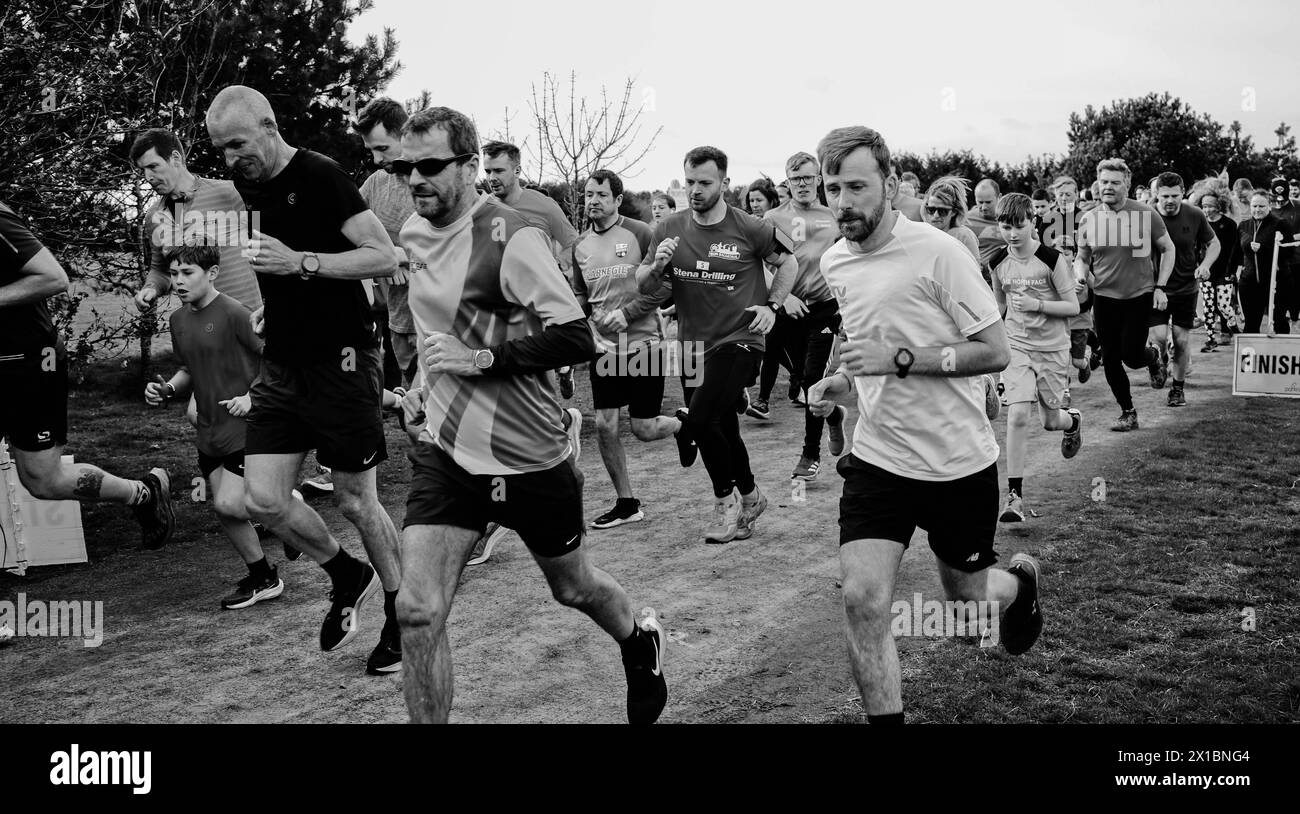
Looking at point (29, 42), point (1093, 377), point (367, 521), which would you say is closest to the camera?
point (367, 521)

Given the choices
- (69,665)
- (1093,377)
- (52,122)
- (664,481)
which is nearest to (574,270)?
(664,481)

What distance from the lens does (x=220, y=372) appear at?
626cm

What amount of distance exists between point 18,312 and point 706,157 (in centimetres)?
422

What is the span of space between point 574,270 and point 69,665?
475 centimetres

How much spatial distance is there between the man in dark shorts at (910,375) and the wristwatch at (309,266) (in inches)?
85.4

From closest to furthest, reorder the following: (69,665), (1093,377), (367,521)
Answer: (367,521) → (69,665) → (1093,377)

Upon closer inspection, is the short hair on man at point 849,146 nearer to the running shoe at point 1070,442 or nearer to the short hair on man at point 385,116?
the short hair on man at point 385,116

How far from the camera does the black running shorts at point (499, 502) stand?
12.6 feet

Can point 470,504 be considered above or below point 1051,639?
above

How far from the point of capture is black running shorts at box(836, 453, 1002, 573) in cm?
395

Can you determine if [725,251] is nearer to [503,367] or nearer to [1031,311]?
[1031,311]

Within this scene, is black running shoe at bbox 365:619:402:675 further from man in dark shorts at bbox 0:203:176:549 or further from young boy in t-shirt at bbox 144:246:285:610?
man in dark shorts at bbox 0:203:176:549
